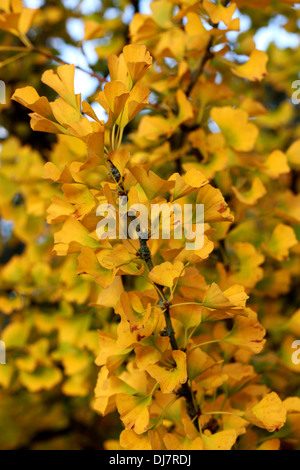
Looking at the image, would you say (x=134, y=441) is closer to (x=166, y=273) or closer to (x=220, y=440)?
(x=220, y=440)

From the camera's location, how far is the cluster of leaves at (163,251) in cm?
49

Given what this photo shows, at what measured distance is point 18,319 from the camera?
1.08m

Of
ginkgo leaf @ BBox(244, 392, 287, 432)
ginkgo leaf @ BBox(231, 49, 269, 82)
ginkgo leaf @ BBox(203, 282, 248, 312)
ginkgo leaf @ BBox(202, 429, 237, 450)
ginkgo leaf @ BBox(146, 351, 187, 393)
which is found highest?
ginkgo leaf @ BBox(231, 49, 269, 82)

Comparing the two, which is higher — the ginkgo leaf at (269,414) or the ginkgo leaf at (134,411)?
the ginkgo leaf at (134,411)

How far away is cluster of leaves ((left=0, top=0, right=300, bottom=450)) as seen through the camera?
487 millimetres

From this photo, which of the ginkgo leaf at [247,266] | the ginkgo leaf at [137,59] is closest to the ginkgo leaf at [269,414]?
the ginkgo leaf at [247,266]

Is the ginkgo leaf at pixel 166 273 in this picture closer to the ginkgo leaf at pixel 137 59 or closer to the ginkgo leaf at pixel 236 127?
the ginkgo leaf at pixel 137 59

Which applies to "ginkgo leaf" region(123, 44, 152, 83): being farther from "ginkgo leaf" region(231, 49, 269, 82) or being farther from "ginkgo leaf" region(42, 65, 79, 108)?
"ginkgo leaf" region(231, 49, 269, 82)

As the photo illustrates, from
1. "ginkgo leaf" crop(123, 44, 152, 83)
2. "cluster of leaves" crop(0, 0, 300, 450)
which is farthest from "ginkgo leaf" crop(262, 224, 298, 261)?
"ginkgo leaf" crop(123, 44, 152, 83)

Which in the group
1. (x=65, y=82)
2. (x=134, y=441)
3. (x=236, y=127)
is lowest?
(x=134, y=441)

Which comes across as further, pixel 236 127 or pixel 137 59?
pixel 236 127

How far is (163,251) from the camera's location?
0.50m

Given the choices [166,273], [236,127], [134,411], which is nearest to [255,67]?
[236,127]

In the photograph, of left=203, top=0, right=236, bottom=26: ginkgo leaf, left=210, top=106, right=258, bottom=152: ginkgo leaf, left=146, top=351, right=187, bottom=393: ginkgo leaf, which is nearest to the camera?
left=146, top=351, right=187, bottom=393: ginkgo leaf
